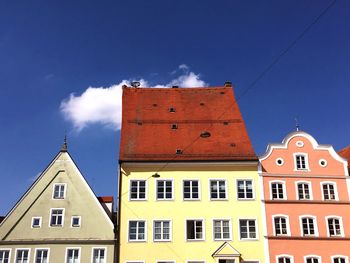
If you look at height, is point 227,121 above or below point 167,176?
above

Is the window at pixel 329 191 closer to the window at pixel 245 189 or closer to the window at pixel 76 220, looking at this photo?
the window at pixel 245 189

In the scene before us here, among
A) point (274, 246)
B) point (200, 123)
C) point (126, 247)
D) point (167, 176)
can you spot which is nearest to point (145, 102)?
point (200, 123)

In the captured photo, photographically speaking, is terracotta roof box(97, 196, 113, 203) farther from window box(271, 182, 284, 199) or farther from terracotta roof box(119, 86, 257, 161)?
window box(271, 182, 284, 199)

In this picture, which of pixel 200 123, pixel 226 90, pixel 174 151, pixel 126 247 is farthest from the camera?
pixel 226 90

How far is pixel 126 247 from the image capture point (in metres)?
42.1

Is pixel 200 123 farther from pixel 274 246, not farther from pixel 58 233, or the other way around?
pixel 58 233

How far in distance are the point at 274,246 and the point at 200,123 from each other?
14.2m

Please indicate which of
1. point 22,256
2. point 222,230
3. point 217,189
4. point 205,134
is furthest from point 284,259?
point 22,256

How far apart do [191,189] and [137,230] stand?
6054mm

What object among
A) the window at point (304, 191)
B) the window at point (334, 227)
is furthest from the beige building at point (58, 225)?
the window at point (334, 227)

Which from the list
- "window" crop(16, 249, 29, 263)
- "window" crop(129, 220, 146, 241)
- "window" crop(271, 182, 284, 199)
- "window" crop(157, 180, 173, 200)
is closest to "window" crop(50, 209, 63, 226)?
"window" crop(16, 249, 29, 263)

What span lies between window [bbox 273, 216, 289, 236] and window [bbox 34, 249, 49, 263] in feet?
65.2

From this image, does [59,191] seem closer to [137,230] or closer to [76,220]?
[76,220]

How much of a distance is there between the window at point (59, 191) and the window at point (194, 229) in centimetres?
1143
